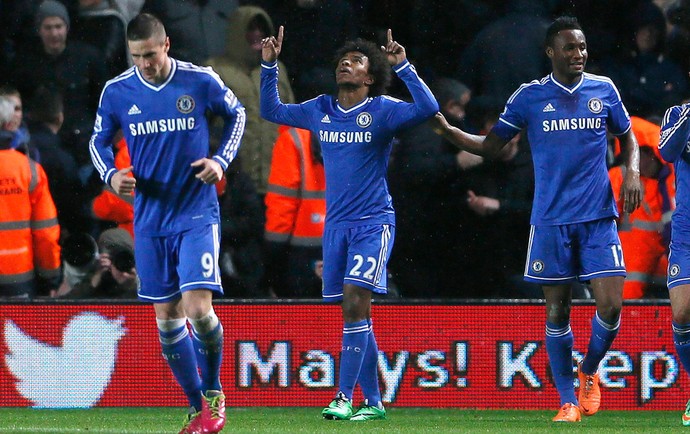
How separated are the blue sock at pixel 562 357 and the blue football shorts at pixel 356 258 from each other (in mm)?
959

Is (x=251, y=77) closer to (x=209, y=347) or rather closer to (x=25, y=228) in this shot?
(x=25, y=228)

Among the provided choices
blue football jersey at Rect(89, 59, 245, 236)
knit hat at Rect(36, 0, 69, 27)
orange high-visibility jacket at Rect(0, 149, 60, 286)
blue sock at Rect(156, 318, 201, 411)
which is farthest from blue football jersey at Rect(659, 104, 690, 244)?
knit hat at Rect(36, 0, 69, 27)

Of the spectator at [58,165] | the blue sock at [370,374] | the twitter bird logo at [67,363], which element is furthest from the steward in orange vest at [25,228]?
the blue sock at [370,374]

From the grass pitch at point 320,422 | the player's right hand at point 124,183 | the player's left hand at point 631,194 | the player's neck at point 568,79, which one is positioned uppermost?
the player's neck at point 568,79

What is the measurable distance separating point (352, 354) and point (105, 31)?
Answer: 338cm

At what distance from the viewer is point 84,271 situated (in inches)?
381

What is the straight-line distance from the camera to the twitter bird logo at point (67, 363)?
8836mm

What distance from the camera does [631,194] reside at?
7469 mm

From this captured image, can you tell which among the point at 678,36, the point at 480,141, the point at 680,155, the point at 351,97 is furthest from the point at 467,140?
the point at 678,36

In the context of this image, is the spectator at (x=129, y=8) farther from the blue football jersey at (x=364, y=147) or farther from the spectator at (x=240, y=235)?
the blue football jersey at (x=364, y=147)

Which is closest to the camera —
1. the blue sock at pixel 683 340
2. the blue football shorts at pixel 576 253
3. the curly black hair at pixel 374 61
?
the blue sock at pixel 683 340

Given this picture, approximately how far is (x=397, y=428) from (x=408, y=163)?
9.04 feet

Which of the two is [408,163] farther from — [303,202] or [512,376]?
[512,376]

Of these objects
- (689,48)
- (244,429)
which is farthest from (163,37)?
(689,48)
